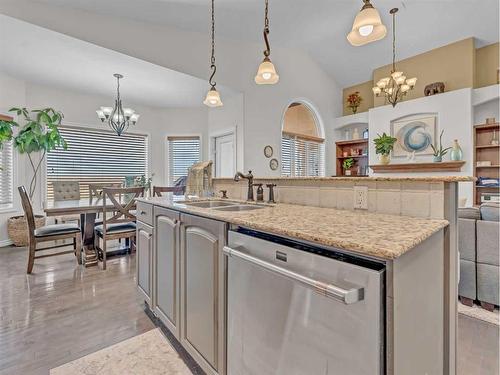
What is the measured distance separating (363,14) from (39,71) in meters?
4.75

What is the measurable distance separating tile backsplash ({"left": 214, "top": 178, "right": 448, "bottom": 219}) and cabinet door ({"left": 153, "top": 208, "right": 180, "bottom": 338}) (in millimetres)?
791

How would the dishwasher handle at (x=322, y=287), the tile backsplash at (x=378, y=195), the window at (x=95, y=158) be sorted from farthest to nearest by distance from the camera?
1. the window at (x=95, y=158)
2. the tile backsplash at (x=378, y=195)
3. the dishwasher handle at (x=322, y=287)

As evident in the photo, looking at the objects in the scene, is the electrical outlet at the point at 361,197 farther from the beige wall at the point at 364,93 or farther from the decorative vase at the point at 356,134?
the beige wall at the point at 364,93

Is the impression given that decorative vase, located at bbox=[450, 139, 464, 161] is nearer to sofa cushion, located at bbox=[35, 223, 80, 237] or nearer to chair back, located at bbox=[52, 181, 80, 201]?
sofa cushion, located at bbox=[35, 223, 80, 237]

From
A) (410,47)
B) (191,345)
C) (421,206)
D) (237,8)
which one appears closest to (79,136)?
(237,8)

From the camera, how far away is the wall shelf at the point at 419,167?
4832 mm

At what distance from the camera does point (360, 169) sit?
6.87 meters

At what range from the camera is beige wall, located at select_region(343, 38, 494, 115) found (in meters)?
4.93

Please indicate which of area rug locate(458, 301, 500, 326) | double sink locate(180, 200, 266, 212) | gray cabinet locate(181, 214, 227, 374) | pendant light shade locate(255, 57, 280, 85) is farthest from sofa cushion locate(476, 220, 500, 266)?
gray cabinet locate(181, 214, 227, 374)

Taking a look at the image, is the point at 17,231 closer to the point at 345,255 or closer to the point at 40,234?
the point at 40,234

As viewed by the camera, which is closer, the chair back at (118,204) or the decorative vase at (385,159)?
the chair back at (118,204)

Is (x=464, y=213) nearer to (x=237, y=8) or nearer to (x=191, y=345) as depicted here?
(x=191, y=345)

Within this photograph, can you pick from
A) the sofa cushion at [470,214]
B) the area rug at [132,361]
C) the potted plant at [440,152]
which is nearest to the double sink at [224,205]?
the area rug at [132,361]

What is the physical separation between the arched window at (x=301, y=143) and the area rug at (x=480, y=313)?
12.4 ft
